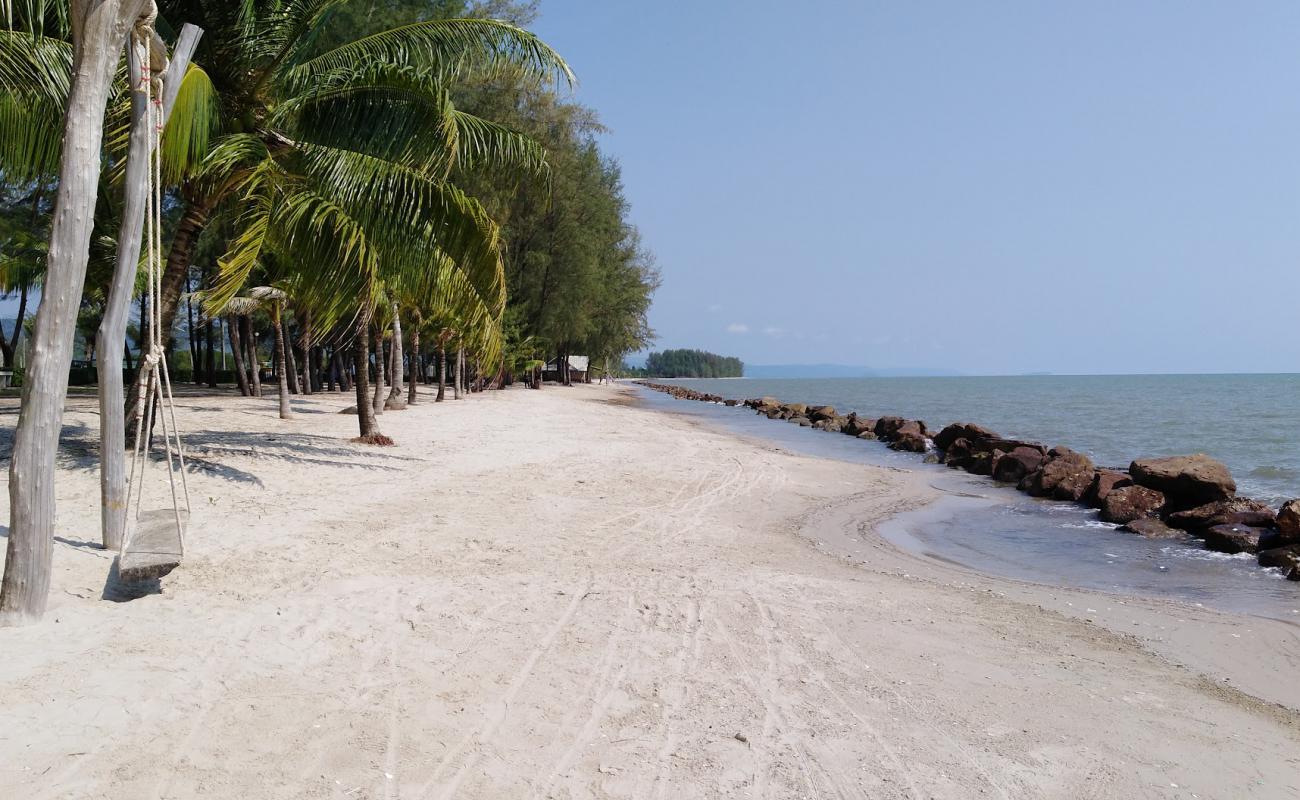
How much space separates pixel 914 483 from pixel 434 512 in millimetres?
10528

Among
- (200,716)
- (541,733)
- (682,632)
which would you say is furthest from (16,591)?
(682,632)

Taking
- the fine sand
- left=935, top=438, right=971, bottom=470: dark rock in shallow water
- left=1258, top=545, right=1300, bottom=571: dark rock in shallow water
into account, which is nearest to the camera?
the fine sand

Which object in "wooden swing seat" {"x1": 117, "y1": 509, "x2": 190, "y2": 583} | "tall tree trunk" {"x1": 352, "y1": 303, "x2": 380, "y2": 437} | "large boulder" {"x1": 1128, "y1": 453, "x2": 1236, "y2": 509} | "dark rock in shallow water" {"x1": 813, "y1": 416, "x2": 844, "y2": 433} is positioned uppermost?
"tall tree trunk" {"x1": 352, "y1": 303, "x2": 380, "y2": 437}

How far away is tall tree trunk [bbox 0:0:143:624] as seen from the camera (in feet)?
15.3

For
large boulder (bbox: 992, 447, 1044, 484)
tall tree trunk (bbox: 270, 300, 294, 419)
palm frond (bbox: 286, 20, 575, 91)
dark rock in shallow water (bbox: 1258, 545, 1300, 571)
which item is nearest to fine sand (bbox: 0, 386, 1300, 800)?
dark rock in shallow water (bbox: 1258, 545, 1300, 571)

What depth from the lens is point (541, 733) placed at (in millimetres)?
3916

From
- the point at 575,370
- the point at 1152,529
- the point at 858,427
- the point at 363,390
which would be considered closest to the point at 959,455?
the point at 1152,529

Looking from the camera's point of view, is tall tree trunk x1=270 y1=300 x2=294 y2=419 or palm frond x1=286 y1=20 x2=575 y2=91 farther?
tall tree trunk x1=270 y1=300 x2=294 y2=419

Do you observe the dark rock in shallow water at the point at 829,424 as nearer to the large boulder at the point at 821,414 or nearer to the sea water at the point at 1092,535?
the large boulder at the point at 821,414

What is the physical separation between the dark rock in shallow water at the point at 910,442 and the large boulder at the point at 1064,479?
307 inches

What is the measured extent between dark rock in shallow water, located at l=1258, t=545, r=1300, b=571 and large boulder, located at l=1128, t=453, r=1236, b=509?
2.95 m

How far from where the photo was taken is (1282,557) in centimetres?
929

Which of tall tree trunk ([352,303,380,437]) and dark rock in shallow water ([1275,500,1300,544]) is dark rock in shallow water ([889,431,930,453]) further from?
tall tree trunk ([352,303,380,437])

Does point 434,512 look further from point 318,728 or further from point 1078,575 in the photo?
point 1078,575
